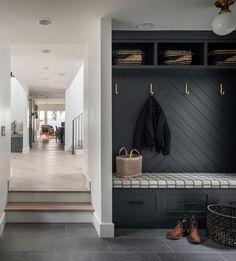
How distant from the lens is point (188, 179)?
3.54 meters

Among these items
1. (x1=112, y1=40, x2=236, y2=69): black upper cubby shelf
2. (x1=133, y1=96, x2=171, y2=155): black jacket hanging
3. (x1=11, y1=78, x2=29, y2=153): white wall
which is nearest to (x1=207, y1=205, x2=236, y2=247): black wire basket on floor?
(x1=133, y1=96, x2=171, y2=155): black jacket hanging

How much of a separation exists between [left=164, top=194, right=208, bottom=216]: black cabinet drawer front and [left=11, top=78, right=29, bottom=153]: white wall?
22.4ft

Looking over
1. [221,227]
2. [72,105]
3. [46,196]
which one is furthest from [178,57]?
[72,105]

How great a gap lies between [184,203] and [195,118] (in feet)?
3.83

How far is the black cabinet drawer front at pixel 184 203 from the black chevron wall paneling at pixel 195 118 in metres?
0.54

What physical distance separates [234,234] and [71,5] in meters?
2.79

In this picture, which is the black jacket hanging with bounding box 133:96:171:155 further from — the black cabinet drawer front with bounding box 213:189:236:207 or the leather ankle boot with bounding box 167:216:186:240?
the leather ankle boot with bounding box 167:216:186:240

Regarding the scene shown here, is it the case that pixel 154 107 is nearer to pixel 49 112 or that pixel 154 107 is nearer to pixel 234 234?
pixel 234 234

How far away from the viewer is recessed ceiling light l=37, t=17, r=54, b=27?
321 centimetres

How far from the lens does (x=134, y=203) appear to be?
3.50 metres

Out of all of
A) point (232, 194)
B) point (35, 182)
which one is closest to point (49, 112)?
point (35, 182)

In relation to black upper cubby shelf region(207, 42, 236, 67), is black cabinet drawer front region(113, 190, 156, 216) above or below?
below

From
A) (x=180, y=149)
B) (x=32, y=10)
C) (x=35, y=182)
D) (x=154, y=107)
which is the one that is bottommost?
(x=35, y=182)

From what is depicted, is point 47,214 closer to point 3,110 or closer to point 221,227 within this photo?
point 3,110
